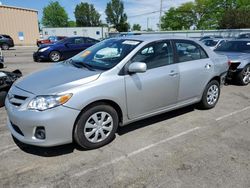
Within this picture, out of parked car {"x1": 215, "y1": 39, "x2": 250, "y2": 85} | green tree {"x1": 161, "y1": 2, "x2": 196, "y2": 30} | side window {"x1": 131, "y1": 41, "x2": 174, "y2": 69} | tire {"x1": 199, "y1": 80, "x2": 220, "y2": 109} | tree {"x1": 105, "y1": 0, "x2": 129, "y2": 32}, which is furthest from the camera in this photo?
tree {"x1": 105, "y1": 0, "x2": 129, "y2": 32}

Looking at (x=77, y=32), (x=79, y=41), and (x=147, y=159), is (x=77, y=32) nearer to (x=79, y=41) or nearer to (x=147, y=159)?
(x=79, y=41)

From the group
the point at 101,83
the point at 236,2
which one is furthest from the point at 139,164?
the point at 236,2

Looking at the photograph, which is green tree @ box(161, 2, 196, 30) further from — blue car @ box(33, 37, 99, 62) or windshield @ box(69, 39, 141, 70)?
windshield @ box(69, 39, 141, 70)

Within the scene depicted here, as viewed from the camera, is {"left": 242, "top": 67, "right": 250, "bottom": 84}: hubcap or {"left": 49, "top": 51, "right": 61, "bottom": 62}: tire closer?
{"left": 242, "top": 67, "right": 250, "bottom": 84}: hubcap

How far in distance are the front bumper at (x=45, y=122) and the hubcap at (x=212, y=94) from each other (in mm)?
3112

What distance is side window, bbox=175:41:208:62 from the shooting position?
436 cm

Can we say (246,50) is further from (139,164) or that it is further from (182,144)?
(139,164)

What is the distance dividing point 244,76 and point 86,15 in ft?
266

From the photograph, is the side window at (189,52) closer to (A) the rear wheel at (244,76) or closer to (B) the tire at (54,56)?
(A) the rear wheel at (244,76)

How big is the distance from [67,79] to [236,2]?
6219cm

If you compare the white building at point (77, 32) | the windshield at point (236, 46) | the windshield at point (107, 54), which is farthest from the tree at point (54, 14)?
the windshield at point (107, 54)

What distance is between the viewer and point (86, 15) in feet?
269

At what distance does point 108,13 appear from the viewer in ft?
266

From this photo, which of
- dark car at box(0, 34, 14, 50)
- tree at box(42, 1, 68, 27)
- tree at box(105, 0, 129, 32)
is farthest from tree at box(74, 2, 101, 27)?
dark car at box(0, 34, 14, 50)
